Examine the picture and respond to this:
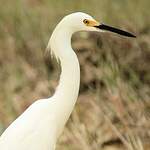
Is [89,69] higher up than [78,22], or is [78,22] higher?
[78,22]

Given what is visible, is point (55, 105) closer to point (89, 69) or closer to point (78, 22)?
point (78, 22)

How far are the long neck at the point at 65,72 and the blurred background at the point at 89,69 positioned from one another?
815 millimetres

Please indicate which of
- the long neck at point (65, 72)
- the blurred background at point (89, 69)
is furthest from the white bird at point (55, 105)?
the blurred background at point (89, 69)

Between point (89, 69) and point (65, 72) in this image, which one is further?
point (89, 69)

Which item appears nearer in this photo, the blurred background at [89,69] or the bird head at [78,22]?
the bird head at [78,22]

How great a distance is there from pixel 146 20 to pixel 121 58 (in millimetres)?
786

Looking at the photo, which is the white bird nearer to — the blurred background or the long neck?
the long neck

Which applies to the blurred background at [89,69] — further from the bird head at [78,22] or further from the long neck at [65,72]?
the bird head at [78,22]

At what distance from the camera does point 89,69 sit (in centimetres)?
787

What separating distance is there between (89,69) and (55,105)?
307cm

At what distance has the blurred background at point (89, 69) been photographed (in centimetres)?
610

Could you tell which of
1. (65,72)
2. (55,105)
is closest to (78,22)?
(65,72)

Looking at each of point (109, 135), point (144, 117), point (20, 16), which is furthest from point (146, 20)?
point (144, 117)

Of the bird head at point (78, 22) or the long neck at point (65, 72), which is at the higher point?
the bird head at point (78, 22)
